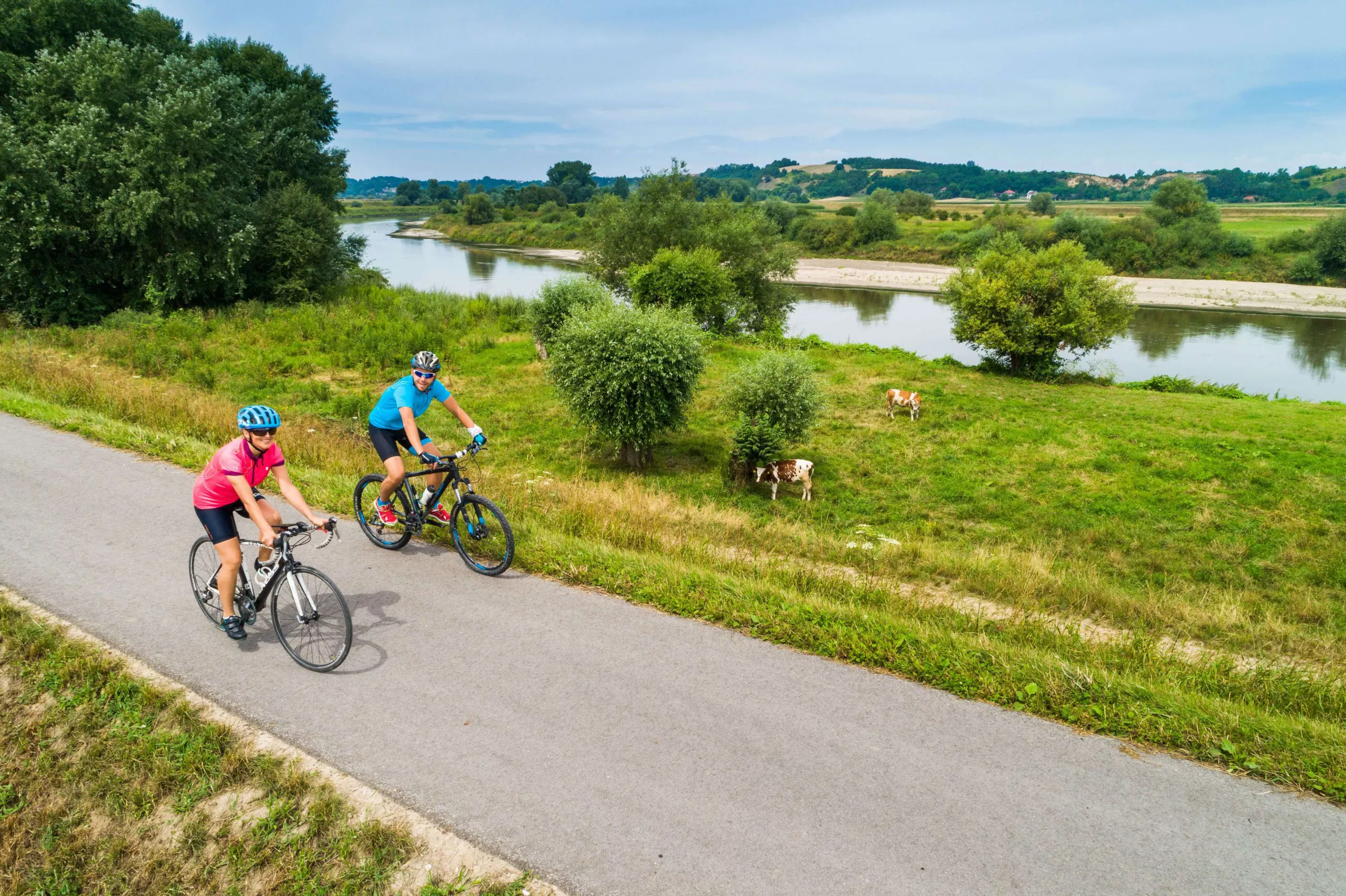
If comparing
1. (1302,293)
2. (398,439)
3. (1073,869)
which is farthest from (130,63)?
(1302,293)

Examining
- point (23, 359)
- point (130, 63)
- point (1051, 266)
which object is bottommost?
point (23, 359)

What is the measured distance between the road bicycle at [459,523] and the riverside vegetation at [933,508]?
35cm

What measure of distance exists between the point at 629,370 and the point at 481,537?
8600 mm

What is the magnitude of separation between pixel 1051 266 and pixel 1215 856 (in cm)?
3088

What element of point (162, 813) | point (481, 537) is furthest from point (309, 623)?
point (481, 537)

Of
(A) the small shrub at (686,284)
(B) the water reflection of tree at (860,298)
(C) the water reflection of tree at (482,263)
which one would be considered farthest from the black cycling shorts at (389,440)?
(C) the water reflection of tree at (482,263)

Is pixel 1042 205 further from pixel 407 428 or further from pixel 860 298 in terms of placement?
pixel 407 428

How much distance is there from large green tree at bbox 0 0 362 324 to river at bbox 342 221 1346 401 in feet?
36.3

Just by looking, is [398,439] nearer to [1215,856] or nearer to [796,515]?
[1215,856]

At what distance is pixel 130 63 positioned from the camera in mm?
25766

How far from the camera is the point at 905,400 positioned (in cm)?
2039

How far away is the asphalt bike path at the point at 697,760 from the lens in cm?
360

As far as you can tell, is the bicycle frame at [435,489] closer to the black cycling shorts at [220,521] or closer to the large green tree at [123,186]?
the black cycling shorts at [220,521]

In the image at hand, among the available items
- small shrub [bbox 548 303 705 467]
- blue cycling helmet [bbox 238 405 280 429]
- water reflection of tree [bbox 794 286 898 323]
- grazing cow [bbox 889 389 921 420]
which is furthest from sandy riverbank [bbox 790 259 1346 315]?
blue cycling helmet [bbox 238 405 280 429]
